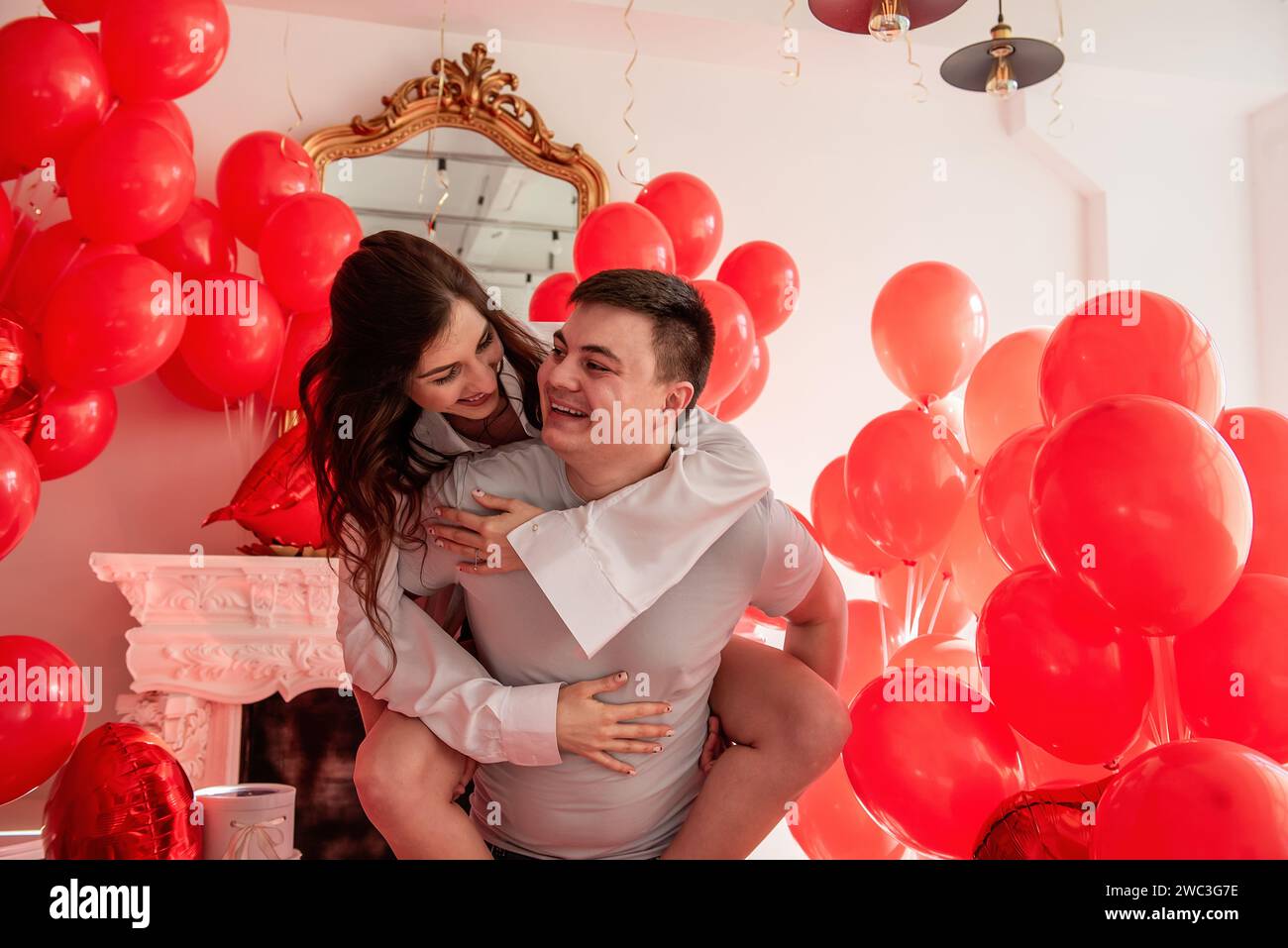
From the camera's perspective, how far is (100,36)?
250 centimetres

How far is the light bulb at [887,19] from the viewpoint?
78.0 inches

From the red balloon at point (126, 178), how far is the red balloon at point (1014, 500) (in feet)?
6.41

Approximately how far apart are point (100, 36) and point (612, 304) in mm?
1712

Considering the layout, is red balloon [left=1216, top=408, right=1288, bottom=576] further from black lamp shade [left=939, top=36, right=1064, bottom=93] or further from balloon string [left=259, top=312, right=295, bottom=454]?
balloon string [left=259, top=312, right=295, bottom=454]

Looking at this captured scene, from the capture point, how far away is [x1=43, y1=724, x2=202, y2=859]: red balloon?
2.00 meters

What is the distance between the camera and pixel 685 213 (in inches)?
115

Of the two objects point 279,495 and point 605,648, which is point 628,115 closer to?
point 279,495

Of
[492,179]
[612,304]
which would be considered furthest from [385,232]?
[492,179]

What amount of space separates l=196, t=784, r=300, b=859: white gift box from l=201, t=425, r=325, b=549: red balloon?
0.82m

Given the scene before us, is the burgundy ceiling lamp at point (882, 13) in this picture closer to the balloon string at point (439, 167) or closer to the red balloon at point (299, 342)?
the red balloon at point (299, 342)

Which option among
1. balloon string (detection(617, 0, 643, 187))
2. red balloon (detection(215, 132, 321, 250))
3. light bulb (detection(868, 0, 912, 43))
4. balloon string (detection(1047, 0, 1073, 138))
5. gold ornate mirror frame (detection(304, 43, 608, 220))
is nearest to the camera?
light bulb (detection(868, 0, 912, 43))

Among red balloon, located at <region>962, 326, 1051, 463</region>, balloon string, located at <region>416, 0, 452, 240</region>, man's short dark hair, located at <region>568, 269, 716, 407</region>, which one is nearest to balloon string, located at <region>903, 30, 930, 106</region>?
balloon string, located at <region>416, 0, 452, 240</region>

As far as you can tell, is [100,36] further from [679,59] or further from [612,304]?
[679,59]

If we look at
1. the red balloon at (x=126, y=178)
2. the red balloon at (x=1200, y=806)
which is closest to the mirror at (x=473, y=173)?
the red balloon at (x=126, y=178)
